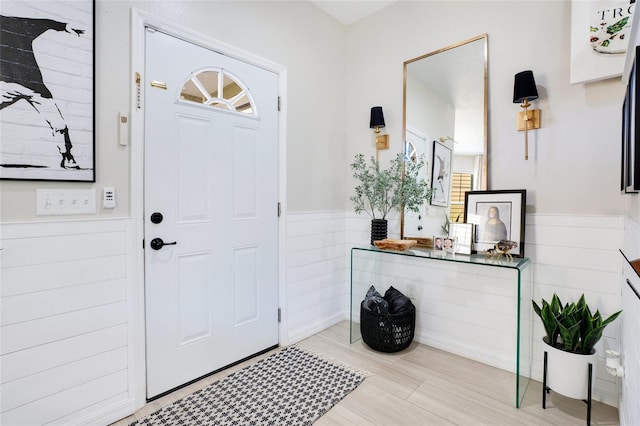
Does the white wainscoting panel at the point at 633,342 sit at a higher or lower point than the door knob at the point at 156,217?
lower

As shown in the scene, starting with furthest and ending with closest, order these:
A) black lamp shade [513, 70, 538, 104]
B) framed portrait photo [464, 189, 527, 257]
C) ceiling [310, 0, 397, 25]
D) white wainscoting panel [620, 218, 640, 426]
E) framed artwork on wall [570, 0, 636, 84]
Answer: ceiling [310, 0, 397, 25], framed portrait photo [464, 189, 527, 257], black lamp shade [513, 70, 538, 104], framed artwork on wall [570, 0, 636, 84], white wainscoting panel [620, 218, 640, 426]

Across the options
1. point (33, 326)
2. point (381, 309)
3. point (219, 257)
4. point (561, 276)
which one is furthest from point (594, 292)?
point (33, 326)

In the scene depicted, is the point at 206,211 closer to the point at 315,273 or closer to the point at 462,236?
the point at 315,273

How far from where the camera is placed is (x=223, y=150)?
2166 mm

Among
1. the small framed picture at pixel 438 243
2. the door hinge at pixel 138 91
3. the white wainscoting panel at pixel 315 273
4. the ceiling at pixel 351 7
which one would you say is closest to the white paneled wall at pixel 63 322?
the door hinge at pixel 138 91

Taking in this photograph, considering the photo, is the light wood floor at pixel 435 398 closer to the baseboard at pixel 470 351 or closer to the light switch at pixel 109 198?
the baseboard at pixel 470 351

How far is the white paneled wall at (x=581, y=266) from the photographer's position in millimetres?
1821

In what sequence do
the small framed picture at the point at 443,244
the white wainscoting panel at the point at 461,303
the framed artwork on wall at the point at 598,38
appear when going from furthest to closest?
1. the small framed picture at the point at 443,244
2. the white wainscoting panel at the point at 461,303
3. the framed artwork on wall at the point at 598,38

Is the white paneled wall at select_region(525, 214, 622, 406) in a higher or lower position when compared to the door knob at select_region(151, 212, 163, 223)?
lower

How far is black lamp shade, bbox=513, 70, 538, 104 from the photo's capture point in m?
1.99

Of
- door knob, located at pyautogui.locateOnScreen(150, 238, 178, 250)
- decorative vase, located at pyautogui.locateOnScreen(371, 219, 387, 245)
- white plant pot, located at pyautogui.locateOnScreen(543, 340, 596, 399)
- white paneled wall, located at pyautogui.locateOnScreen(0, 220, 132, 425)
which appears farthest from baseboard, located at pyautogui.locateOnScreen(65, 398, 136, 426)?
white plant pot, located at pyautogui.locateOnScreen(543, 340, 596, 399)

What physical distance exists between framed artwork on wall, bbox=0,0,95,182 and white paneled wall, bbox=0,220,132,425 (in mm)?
287

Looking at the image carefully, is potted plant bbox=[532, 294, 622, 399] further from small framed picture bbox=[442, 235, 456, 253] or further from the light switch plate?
the light switch plate

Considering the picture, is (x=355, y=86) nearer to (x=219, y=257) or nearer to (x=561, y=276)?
(x=219, y=257)
